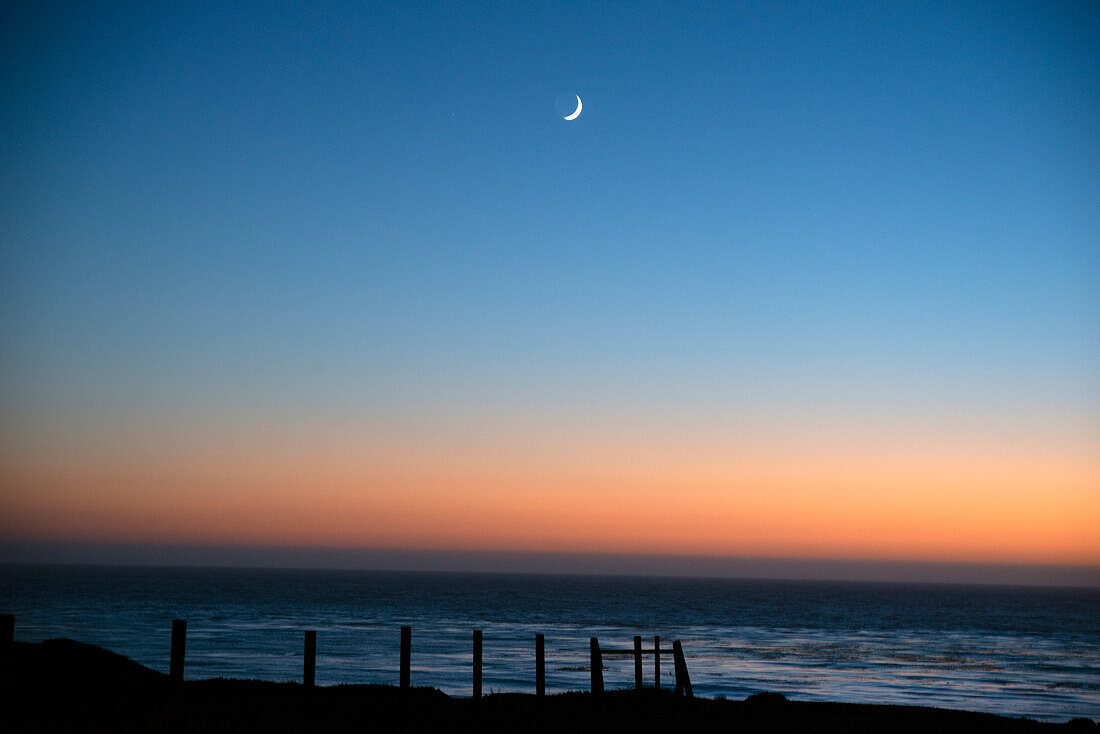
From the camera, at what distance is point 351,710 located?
20781 millimetres

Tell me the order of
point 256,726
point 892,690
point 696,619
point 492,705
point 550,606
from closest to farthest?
point 256,726, point 492,705, point 892,690, point 696,619, point 550,606

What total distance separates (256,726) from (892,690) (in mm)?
32473

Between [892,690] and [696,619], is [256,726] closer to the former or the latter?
[892,690]

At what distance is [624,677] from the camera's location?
43.9 metres

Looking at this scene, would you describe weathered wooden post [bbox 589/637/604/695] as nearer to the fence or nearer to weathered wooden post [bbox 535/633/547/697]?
the fence

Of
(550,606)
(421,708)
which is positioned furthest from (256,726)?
(550,606)

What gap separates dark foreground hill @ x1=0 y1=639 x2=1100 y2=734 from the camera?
1880cm

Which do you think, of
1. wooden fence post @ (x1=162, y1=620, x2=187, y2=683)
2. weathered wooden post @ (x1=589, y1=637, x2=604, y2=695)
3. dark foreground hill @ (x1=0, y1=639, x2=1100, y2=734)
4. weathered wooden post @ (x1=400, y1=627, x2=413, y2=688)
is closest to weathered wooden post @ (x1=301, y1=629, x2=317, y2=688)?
dark foreground hill @ (x1=0, y1=639, x2=1100, y2=734)

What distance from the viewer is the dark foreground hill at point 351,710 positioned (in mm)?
18797

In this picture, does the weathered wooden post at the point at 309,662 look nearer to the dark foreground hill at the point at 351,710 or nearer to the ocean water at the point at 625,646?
the dark foreground hill at the point at 351,710

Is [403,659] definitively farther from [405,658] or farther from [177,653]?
[177,653]

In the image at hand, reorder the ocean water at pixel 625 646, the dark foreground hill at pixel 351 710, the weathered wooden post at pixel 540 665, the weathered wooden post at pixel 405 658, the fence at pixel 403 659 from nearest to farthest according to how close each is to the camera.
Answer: the fence at pixel 403 659 < the dark foreground hill at pixel 351 710 < the weathered wooden post at pixel 405 658 < the weathered wooden post at pixel 540 665 < the ocean water at pixel 625 646

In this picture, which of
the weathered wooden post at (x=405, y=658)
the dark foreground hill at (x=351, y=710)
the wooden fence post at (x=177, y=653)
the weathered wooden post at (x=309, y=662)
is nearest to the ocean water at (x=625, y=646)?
the dark foreground hill at (x=351, y=710)

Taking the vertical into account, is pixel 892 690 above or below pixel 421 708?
below
